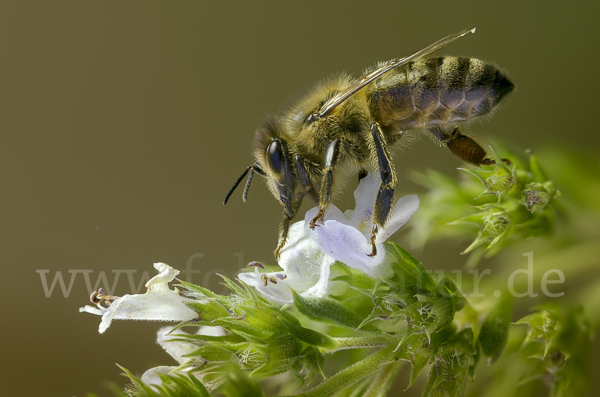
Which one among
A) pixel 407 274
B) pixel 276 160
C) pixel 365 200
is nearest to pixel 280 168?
pixel 276 160

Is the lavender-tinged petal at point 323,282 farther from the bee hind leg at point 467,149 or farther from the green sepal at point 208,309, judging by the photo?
the bee hind leg at point 467,149

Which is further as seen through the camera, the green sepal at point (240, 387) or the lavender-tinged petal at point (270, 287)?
the lavender-tinged petal at point (270, 287)

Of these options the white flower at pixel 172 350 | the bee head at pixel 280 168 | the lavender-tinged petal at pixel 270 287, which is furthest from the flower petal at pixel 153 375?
the bee head at pixel 280 168

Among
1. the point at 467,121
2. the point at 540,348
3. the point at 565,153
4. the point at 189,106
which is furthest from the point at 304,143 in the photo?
the point at 189,106

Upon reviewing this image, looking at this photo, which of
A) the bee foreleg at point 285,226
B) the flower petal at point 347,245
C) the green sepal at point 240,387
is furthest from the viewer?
the bee foreleg at point 285,226

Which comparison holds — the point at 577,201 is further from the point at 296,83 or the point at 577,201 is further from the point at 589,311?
the point at 296,83
